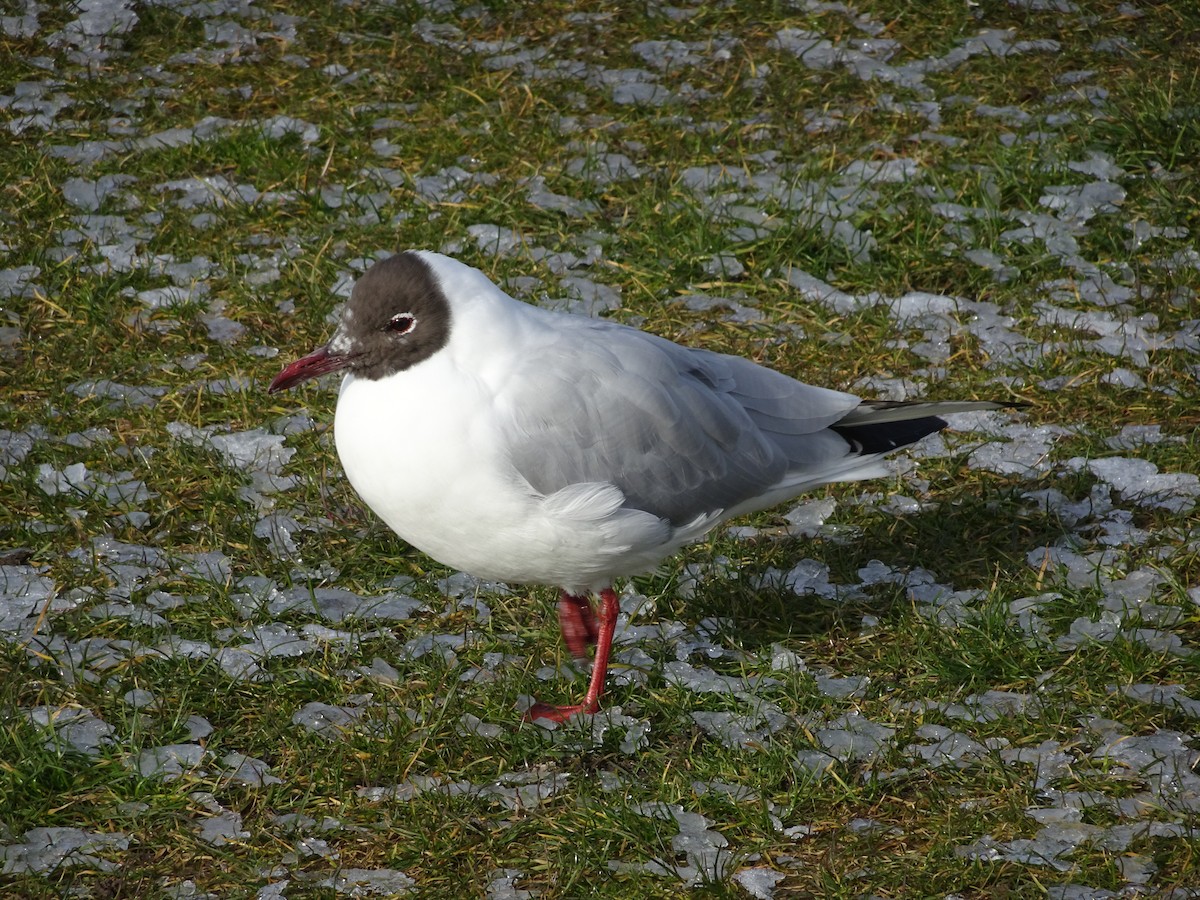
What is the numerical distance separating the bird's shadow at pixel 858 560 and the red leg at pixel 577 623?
308 millimetres

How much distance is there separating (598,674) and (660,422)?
875 millimetres

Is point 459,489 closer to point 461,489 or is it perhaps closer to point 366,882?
point 461,489

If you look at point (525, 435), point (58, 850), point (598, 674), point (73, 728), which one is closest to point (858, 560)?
point (598, 674)

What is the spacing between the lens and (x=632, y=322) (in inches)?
270

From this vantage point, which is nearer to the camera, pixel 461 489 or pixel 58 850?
pixel 58 850

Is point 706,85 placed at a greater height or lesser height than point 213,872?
greater

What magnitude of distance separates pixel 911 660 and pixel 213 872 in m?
2.38

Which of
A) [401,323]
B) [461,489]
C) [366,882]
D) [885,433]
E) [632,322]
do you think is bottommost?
[366,882]

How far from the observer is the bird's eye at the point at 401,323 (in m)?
4.41

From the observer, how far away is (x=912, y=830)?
4.08m

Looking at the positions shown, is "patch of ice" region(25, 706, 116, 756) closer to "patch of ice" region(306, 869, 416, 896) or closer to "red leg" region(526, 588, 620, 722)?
"patch of ice" region(306, 869, 416, 896)

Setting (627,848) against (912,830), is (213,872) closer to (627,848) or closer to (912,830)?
(627,848)

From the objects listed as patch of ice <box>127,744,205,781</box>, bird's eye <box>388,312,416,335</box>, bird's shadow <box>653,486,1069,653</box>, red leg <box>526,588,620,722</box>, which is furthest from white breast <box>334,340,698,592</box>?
patch of ice <box>127,744,205,781</box>

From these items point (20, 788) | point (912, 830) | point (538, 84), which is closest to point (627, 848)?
point (912, 830)
